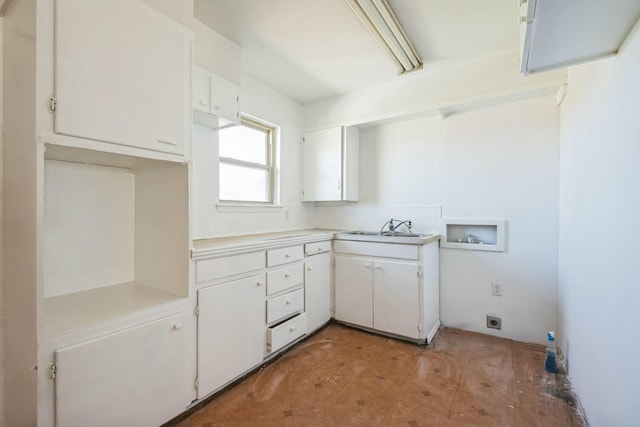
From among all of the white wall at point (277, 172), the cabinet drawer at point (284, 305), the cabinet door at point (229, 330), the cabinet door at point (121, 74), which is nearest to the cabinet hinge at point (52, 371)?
the cabinet door at point (229, 330)

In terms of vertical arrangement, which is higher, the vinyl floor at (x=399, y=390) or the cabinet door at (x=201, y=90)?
the cabinet door at (x=201, y=90)

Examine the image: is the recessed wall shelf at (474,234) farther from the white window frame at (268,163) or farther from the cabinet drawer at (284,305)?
the white window frame at (268,163)

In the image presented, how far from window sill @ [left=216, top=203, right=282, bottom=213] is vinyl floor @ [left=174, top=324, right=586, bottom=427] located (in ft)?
4.46

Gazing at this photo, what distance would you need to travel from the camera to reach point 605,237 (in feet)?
4.42

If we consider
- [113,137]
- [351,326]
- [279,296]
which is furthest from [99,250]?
[351,326]

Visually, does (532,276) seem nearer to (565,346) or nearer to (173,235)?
(565,346)

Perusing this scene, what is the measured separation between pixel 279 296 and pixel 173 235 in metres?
0.98

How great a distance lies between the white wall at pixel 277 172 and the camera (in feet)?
7.83

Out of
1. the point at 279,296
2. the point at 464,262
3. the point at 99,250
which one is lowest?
the point at 279,296

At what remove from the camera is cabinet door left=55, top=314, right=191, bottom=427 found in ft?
3.82

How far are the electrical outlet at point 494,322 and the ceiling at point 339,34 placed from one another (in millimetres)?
2379

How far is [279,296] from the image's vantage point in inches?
89.8

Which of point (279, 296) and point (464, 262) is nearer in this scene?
point (279, 296)

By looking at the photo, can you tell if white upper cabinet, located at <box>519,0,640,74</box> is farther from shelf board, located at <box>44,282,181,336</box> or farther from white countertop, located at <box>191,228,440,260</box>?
shelf board, located at <box>44,282,181,336</box>
